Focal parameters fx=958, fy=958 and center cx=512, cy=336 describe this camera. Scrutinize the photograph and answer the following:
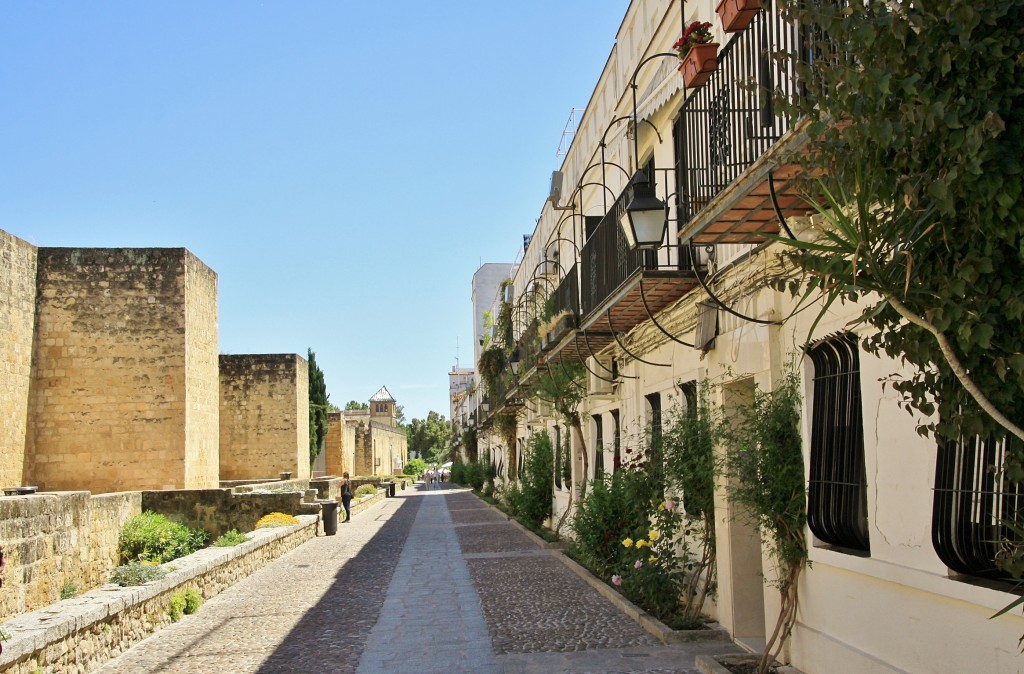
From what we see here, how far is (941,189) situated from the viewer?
99.3 inches

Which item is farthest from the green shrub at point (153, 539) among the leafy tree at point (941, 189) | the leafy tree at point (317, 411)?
the leafy tree at point (317, 411)

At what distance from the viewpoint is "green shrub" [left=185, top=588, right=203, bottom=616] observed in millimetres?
10047

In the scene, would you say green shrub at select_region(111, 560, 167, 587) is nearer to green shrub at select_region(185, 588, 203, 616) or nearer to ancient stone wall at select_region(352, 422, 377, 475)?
green shrub at select_region(185, 588, 203, 616)

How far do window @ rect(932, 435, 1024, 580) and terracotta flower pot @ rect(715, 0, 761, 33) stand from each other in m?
3.27

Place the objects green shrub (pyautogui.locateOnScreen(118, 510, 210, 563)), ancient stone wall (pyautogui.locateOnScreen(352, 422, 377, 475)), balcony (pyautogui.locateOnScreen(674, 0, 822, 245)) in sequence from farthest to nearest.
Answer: ancient stone wall (pyautogui.locateOnScreen(352, 422, 377, 475))
green shrub (pyautogui.locateOnScreen(118, 510, 210, 563))
balcony (pyautogui.locateOnScreen(674, 0, 822, 245))

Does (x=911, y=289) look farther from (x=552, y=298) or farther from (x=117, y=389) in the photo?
(x=117, y=389)

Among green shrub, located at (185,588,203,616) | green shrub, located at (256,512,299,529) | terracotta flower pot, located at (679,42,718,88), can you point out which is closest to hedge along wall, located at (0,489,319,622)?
green shrub, located at (185,588,203,616)

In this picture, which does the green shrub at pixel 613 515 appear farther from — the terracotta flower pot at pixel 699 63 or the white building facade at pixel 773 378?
the terracotta flower pot at pixel 699 63

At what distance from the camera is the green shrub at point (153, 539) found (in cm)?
1416

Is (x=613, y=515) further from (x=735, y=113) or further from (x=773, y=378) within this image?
(x=735, y=113)

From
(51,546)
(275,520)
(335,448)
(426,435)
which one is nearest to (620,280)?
(51,546)

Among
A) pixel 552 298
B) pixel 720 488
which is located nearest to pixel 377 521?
pixel 552 298

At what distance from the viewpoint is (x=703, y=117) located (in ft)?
23.6

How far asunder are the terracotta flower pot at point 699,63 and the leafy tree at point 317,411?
1250 inches
